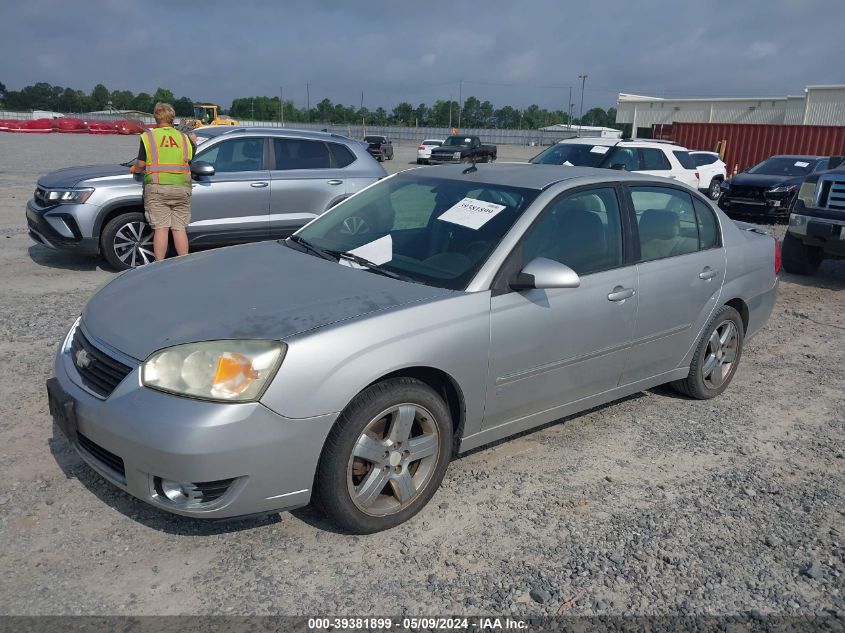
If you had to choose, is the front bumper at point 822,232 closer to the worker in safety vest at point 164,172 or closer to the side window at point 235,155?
the side window at point 235,155

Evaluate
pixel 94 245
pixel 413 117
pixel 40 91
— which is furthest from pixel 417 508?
pixel 40 91

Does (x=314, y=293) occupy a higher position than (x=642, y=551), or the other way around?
(x=314, y=293)

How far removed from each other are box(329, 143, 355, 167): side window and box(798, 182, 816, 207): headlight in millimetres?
5891

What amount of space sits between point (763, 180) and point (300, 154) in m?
11.2

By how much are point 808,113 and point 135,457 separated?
→ 41.6 meters

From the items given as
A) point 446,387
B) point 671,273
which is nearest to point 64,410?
point 446,387

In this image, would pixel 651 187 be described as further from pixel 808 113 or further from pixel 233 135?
pixel 808 113

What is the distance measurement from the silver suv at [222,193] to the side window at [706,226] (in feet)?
16.8

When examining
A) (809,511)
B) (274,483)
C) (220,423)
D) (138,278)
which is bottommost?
(809,511)

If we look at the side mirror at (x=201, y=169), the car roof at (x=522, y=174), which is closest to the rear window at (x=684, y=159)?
the side mirror at (x=201, y=169)

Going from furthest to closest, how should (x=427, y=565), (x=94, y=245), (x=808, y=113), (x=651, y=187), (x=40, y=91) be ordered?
(x=40, y=91)
(x=808, y=113)
(x=94, y=245)
(x=651, y=187)
(x=427, y=565)

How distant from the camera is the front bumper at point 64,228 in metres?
7.72

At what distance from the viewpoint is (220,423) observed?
8.96 ft

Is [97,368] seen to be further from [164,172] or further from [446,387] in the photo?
[164,172]
